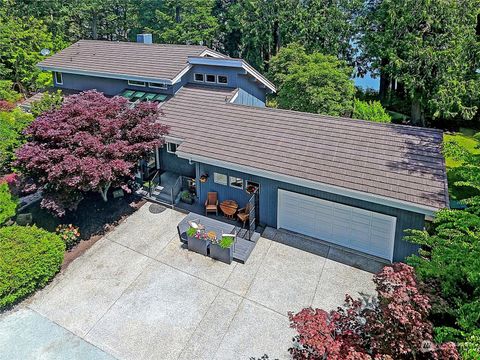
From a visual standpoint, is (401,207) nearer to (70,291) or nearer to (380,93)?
(70,291)

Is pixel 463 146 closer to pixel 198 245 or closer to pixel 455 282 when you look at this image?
pixel 455 282

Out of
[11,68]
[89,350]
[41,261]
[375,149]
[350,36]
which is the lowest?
[89,350]

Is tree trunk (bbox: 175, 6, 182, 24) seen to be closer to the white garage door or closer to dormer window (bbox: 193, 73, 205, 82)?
dormer window (bbox: 193, 73, 205, 82)

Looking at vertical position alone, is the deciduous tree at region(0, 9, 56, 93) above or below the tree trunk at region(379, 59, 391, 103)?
above

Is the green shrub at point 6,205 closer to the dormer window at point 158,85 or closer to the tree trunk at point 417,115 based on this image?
the dormer window at point 158,85

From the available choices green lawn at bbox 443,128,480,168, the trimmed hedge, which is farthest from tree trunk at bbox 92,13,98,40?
green lawn at bbox 443,128,480,168

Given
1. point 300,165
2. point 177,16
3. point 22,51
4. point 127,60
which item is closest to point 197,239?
point 300,165

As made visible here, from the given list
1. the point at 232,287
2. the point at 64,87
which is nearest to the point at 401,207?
the point at 232,287
